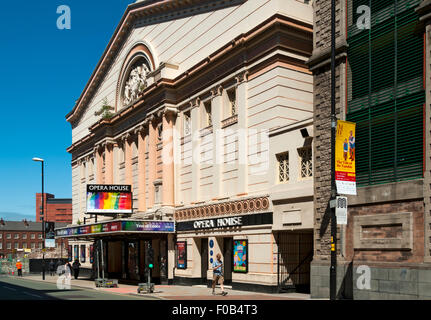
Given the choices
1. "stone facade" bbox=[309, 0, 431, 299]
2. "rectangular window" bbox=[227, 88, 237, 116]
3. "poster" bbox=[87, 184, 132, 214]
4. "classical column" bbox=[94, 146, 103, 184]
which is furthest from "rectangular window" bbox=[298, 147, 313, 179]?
"classical column" bbox=[94, 146, 103, 184]

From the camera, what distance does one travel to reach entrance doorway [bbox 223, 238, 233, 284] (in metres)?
28.2

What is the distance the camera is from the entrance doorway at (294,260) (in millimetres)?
24141

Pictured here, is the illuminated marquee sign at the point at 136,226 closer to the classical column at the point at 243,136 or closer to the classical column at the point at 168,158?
the classical column at the point at 168,158

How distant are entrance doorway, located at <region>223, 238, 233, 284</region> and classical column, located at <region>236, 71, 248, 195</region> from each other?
3.49 meters

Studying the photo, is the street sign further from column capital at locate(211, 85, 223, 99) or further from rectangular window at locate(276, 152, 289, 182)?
column capital at locate(211, 85, 223, 99)

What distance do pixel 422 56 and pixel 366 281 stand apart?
8.04 metres

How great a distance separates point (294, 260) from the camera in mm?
24594

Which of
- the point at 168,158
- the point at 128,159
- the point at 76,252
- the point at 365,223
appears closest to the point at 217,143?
the point at 168,158

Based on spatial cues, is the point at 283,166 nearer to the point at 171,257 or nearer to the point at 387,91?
the point at 387,91

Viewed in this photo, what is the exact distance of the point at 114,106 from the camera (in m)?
46.0

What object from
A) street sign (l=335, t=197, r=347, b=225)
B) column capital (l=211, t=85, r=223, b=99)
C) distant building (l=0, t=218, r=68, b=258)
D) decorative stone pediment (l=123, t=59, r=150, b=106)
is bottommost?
distant building (l=0, t=218, r=68, b=258)

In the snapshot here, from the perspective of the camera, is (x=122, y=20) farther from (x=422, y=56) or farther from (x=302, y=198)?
(x=422, y=56)

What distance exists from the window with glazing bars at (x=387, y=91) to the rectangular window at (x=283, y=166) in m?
5.35
